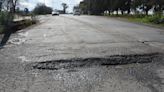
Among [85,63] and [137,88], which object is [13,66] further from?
[137,88]

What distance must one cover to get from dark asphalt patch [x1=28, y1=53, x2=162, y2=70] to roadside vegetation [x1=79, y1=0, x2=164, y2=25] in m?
22.4

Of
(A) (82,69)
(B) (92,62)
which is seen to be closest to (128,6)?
(B) (92,62)

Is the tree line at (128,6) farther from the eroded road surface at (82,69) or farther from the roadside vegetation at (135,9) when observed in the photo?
the eroded road surface at (82,69)

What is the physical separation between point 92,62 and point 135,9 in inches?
2006

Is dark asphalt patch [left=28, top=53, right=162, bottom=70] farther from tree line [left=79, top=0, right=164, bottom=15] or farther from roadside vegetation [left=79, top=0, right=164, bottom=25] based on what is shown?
tree line [left=79, top=0, right=164, bottom=15]

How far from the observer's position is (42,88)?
6.52 metres

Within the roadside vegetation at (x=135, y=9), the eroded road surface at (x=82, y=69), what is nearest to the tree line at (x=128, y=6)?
the roadside vegetation at (x=135, y=9)

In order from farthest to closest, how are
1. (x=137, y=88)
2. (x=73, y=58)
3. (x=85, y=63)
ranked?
(x=73, y=58) → (x=85, y=63) → (x=137, y=88)

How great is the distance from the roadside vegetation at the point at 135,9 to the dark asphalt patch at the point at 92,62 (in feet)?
73.3

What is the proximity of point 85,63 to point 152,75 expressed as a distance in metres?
2.20

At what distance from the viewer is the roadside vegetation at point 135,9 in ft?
122

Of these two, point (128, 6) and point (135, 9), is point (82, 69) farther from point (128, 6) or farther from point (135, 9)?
Result: point (128, 6)

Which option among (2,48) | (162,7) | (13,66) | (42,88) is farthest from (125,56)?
(162,7)

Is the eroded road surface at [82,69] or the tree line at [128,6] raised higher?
the tree line at [128,6]
